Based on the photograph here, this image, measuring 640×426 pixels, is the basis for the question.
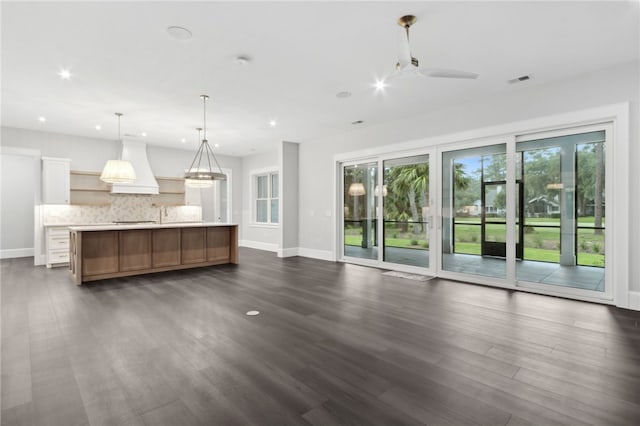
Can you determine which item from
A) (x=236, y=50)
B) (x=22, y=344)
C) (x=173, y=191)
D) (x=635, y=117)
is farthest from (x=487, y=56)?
(x=173, y=191)

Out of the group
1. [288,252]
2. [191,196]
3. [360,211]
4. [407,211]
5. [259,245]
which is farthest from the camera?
[259,245]

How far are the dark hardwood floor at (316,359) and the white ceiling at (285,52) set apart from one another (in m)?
2.95

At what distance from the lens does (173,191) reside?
9000mm

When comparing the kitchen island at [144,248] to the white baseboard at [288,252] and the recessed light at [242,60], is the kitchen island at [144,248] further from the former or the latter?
the recessed light at [242,60]

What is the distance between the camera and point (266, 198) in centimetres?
1001

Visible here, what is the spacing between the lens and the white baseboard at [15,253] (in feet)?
25.2

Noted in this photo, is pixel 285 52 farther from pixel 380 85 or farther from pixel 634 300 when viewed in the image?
pixel 634 300

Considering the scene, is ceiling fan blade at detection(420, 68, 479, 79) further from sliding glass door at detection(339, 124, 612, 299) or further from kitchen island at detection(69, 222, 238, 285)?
kitchen island at detection(69, 222, 238, 285)

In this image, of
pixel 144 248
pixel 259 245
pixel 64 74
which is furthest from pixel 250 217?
pixel 64 74

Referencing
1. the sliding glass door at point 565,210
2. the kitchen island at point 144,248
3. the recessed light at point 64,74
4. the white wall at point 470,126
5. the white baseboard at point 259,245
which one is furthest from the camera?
the white baseboard at point 259,245

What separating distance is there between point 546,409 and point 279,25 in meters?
3.62

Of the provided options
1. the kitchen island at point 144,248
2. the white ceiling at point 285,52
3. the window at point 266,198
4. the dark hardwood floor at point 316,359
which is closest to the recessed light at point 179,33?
the white ceiling at point 285,52

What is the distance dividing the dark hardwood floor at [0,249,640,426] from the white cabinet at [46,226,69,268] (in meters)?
2.35

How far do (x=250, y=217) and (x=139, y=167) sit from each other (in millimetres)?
3541
